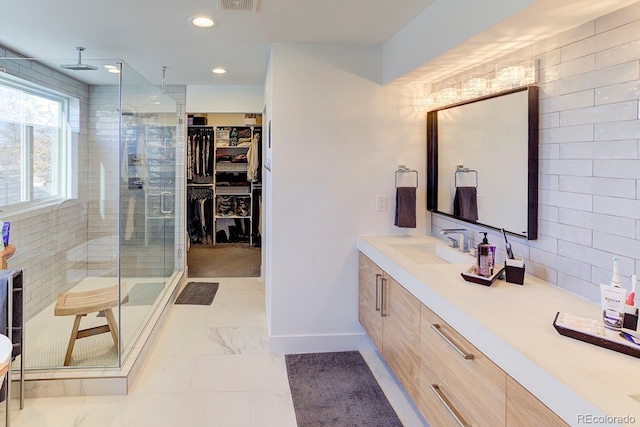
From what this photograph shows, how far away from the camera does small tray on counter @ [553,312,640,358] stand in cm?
123

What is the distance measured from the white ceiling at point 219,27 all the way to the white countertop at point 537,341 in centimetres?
112

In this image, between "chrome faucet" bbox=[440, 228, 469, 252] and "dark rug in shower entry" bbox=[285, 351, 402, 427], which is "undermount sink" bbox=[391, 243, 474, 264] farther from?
"dark rug in shower entry" bbox=[285, 351, 402, 427]

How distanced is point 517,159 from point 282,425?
6.15 feet

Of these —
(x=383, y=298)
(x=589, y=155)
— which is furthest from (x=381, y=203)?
(x=589, y=155)

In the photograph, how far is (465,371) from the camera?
1541 millimetres

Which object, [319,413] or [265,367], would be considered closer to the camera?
[319,413]

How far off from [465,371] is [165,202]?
148 inches

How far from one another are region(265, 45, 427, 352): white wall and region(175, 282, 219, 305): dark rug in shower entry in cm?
148

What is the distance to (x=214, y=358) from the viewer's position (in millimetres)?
3078

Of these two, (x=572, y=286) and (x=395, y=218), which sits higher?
(x=395, y=218)

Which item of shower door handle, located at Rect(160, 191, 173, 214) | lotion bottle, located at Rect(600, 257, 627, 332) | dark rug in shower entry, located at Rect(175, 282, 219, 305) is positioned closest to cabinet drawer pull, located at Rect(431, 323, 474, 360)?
lotion bottle, located at Rect(600, 257, 627, 332)

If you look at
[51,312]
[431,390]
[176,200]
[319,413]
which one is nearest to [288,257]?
[319,413]

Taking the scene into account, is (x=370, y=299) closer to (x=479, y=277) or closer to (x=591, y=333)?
(x=479, y=277)

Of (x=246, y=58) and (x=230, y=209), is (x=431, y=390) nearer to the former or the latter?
(x=246, y=58)
